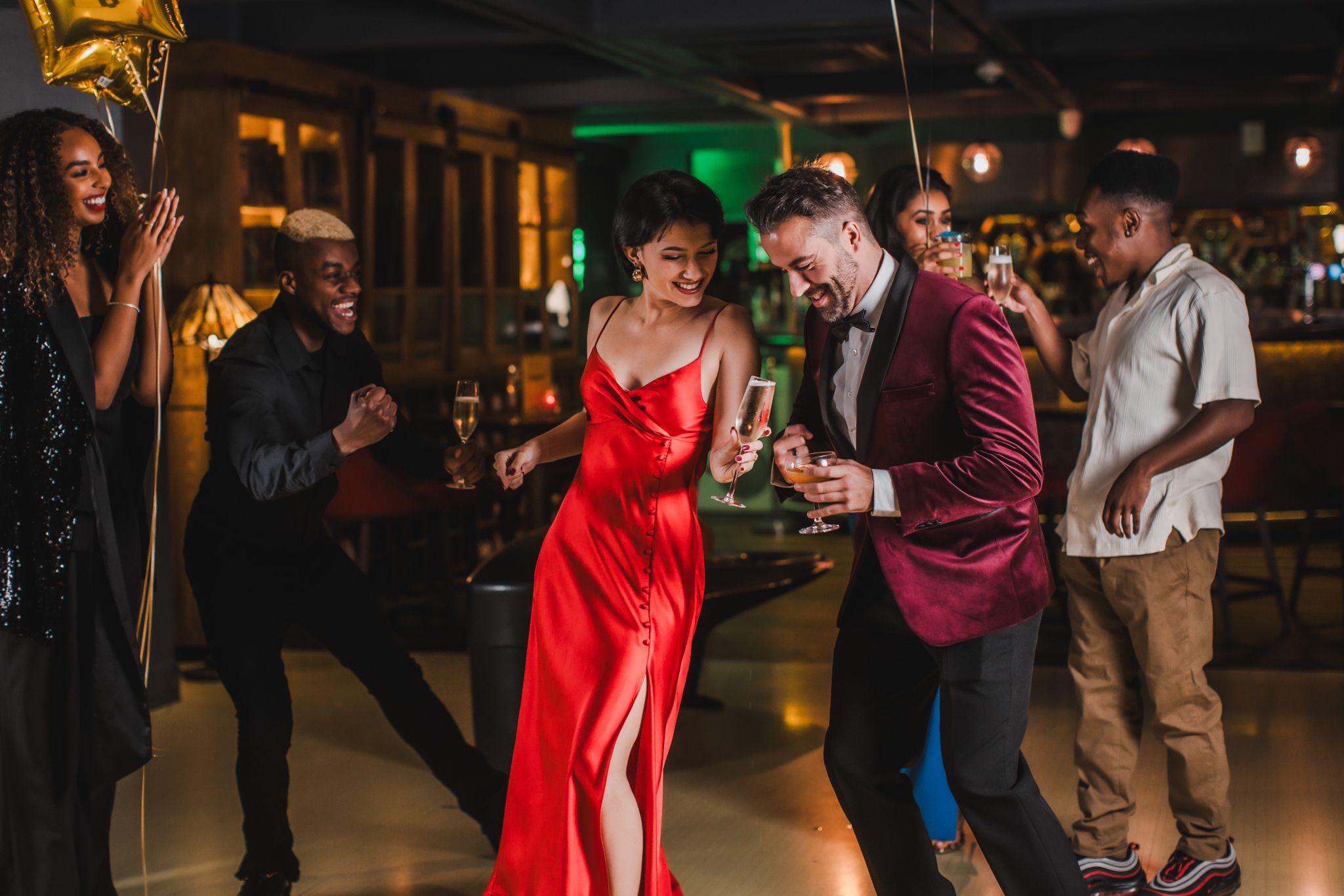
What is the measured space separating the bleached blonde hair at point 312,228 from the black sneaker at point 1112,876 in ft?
7.14

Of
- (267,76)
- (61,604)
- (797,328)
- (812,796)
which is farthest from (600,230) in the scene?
(61,604)

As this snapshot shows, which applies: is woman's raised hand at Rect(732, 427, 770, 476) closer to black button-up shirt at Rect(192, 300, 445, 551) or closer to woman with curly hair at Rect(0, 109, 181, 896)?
black button-up shirt at Rect(192, 300, 445, 551)

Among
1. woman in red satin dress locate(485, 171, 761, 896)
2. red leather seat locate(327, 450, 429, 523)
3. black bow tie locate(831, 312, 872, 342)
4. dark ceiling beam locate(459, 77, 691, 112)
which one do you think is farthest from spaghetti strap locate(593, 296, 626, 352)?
dark ceiling beam locate(459, 77, 691, 112)

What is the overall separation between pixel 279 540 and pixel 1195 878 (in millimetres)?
2174

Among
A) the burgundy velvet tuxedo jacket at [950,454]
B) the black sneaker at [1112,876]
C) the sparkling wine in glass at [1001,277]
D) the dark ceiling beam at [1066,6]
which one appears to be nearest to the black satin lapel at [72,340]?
the burgundy velvet tuxedo jacket at [950,454]

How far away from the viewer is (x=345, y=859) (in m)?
3.57

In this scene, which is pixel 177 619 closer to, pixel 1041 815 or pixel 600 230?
pixel 1041 815

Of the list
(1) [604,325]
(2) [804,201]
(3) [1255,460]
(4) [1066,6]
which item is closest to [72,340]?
(1) [604,325]

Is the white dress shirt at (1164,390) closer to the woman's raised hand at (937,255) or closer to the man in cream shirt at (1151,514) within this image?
the man in cream shirt at (1151,514)

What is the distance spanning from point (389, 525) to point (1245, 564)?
451cm

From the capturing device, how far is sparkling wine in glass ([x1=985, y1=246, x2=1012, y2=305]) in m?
3.22

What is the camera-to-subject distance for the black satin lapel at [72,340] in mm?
2781

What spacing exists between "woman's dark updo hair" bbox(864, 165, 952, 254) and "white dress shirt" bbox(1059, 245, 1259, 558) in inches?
28.6

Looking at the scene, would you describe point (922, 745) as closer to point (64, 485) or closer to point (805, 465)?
point (805, 465)
